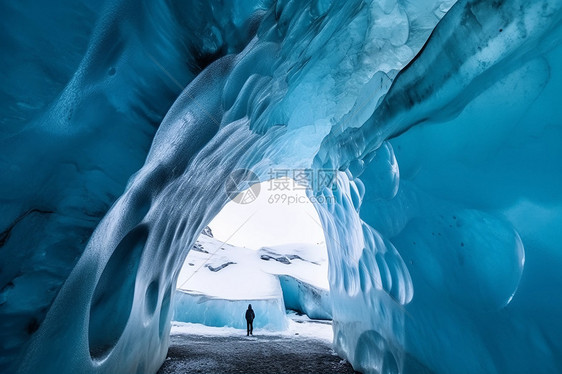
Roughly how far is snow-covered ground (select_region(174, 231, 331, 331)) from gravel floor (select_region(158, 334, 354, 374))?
3.38 m

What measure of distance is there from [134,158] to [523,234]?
2.13 metres

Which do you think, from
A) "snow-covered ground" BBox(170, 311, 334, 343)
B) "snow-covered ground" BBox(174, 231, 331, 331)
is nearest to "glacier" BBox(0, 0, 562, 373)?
"snow-covered ground" BBox(170, 311, 334, 343)

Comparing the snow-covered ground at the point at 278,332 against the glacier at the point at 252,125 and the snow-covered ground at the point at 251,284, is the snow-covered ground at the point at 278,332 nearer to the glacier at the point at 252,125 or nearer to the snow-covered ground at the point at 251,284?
the snow-covered ground at the point at 251,284

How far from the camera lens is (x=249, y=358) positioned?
199 inches

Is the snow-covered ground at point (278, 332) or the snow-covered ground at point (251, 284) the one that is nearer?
the snow-covered ground at point (278, 332)

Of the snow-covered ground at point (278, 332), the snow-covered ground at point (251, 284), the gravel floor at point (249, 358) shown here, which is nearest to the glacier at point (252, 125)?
the gravel floor at point (249, 358)

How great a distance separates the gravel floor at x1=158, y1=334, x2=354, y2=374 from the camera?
4316 mm

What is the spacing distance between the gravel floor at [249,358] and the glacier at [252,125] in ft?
4.07

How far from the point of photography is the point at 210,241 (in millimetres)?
17219

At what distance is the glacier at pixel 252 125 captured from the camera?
1.26 metres

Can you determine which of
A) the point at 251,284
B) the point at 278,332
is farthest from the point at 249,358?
the point at 251,284

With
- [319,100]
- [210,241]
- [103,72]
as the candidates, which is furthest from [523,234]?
[210,241]

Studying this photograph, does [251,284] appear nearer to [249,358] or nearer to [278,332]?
[278,332]

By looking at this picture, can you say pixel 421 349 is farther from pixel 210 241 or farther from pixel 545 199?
pixel 210 241
